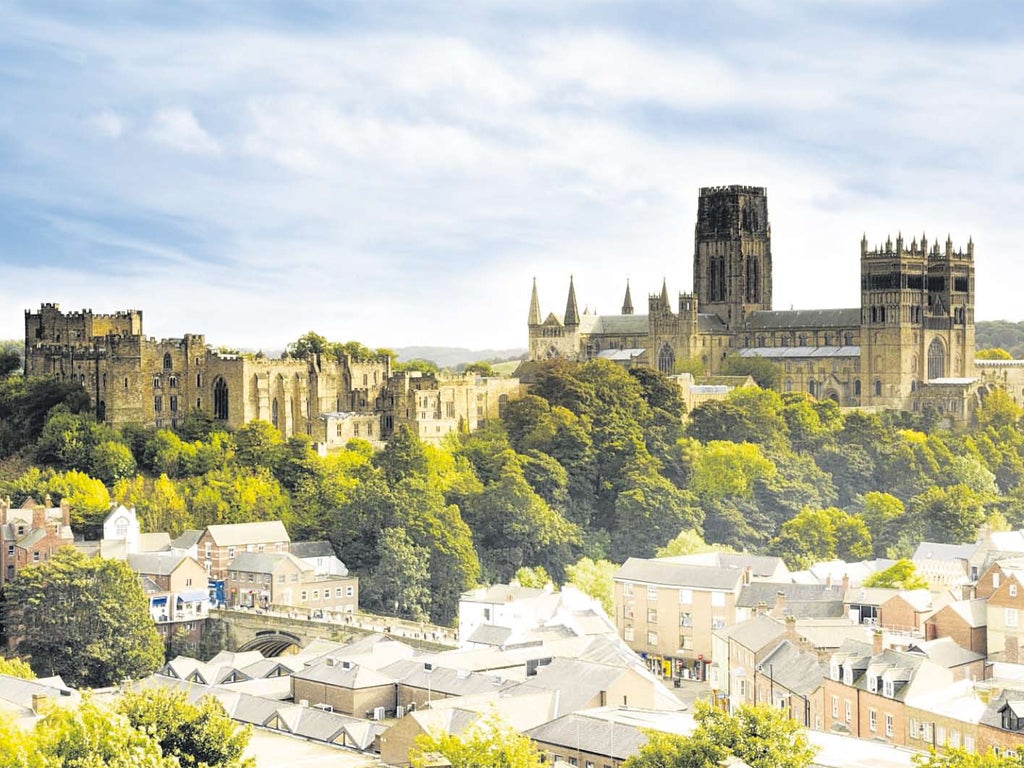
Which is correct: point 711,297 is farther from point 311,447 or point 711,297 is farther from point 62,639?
point 62,639

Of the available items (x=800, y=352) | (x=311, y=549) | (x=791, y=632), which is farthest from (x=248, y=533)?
(x=800, y=352)

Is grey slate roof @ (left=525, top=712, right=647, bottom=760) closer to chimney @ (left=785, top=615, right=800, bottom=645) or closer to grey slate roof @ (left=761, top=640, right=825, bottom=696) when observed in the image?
grey slate roof @ (left=761, top=640, right=825, bottom=696)

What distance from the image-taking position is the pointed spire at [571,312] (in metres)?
136

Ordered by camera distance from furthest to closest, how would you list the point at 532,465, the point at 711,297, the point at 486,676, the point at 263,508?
1. the point at 711,297
2. the point at 532,465
3. the point at 263,508
4. the point at 486,676

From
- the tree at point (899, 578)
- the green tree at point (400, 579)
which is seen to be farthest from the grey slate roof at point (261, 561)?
the tree at point (899, 578)

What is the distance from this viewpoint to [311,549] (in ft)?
274

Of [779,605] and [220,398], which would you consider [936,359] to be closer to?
[220,398]

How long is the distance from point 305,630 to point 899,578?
2540 centimetres

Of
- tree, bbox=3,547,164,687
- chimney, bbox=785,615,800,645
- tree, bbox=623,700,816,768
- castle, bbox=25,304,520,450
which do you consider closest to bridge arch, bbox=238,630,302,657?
tree, bbox=3,547,164,687

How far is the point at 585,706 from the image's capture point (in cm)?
5331

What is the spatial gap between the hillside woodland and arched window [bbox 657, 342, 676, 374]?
52.5 feet

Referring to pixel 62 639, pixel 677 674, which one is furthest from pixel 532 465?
pixel 62 639

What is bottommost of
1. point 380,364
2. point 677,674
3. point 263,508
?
point 677,674

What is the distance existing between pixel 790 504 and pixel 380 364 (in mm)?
24739
